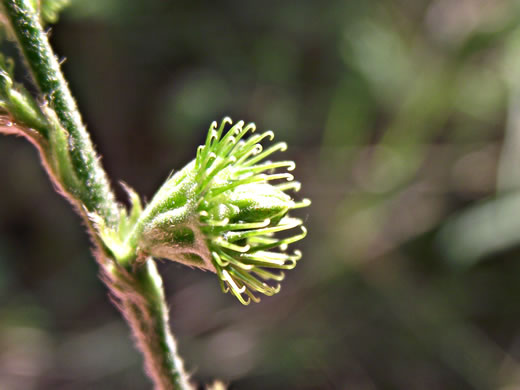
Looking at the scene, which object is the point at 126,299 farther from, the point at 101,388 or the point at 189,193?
the point at 101,388

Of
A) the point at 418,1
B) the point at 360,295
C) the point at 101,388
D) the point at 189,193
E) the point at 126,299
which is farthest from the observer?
the point at 418,1

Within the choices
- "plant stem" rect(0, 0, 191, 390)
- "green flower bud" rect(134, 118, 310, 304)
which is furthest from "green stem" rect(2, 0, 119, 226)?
"green flower bud" rect(134, 118, 310, 304)

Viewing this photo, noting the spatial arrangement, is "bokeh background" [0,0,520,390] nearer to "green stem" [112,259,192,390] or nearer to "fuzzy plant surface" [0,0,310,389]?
"green stem" [112,259,192,390]

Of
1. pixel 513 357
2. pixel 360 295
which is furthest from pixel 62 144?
pixel 513 357

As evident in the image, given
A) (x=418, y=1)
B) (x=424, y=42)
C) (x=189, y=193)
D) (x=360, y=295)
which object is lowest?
(x=360, y=295)

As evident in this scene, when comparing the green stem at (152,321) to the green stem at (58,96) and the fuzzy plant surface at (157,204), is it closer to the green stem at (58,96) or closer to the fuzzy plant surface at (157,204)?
→ the fuzzy plant surface at (157,204)

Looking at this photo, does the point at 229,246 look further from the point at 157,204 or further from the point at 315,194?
the point at 315,194
